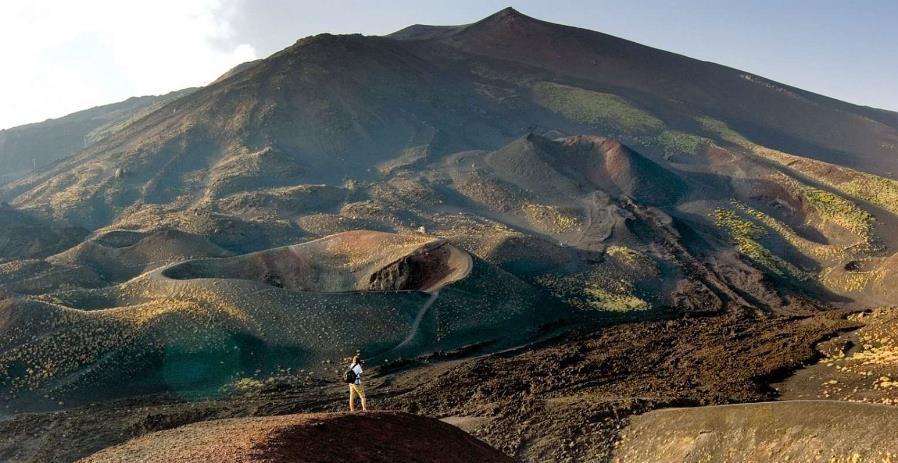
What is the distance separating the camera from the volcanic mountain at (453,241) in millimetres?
29391

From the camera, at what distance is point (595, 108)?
97188 millimetres

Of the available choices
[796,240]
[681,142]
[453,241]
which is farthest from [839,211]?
[453,241]

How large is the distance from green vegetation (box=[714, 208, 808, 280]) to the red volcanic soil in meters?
38.5

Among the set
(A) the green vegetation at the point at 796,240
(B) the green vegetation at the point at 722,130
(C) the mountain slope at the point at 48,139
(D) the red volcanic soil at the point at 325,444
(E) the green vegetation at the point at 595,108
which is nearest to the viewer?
(D) the red volcanic soil at the point at 325,444

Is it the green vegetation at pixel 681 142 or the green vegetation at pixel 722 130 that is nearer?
the green vegetation at pixel 681 142

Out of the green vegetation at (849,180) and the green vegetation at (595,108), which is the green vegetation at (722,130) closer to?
the green vegetation at (595,108)

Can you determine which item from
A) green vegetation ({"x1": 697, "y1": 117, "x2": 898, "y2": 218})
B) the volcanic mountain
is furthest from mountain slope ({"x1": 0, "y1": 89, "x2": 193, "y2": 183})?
green vegetation ({"x1": 697, "y1": 117, "x2": 898, "y2": 218})

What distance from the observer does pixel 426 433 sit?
56.0 feet

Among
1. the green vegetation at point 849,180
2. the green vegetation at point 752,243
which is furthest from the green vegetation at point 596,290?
the green vegetation at point 849,180

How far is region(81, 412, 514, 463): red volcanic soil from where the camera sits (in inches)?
551

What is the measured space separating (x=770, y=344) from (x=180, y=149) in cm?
6882

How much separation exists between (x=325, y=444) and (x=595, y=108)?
8910cm

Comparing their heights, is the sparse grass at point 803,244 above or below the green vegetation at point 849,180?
below

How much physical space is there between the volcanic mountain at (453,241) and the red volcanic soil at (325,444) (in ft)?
15.2
